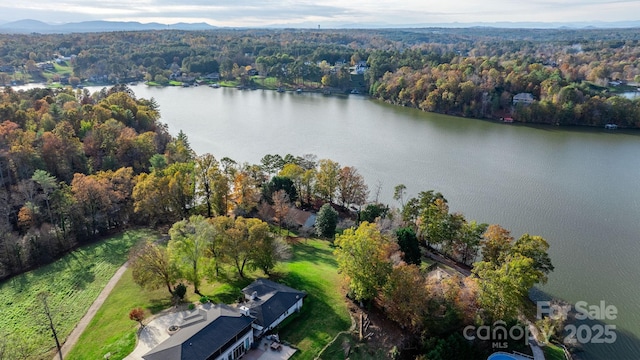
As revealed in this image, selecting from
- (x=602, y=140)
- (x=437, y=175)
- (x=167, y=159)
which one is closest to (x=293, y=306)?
(x=167, y=159)

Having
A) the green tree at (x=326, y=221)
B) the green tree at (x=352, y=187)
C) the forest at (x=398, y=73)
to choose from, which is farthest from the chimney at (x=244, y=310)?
the forest at (x=398, y=73)

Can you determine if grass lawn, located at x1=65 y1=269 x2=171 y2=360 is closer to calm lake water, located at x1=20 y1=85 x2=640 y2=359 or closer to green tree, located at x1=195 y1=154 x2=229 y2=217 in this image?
green tree, located at x1=195 y1=154 x2=229 y2=217

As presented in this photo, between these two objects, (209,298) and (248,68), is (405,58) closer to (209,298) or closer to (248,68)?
(248,68)

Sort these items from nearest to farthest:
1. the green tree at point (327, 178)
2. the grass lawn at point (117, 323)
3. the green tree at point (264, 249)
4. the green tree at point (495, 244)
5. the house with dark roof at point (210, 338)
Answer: the house with dark roof at point (210, 338) → the grass lawn at point (117, 323) → the green tree at point (264, 249) → the green tree at point (495, 244) → the green tree at point (327, 178)

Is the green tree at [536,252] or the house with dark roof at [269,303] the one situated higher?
the green tree at [536,252]

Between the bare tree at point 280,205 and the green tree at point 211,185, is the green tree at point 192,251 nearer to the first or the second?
the bare tree at point 280,205

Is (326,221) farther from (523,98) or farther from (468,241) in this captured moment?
(523,98)
